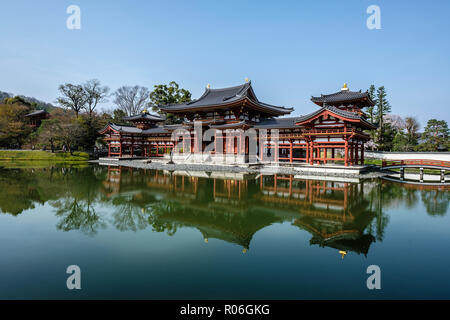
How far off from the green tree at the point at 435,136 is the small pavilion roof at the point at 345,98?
14835mm

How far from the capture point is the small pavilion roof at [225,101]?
25.5 metres

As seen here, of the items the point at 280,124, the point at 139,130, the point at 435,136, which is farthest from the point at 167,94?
the point at 435,136

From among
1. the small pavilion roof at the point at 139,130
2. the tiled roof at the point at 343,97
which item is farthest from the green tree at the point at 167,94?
the tiled roof at the point at 343,97

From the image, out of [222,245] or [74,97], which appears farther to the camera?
[74,97]

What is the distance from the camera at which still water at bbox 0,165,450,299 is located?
391cm

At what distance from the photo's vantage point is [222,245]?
562cm

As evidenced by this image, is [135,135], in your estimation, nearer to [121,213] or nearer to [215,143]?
[215,143]

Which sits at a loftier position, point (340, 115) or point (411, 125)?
point (411, 125)

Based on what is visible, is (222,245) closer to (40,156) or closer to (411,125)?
(40,156)

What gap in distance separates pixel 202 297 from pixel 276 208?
5688mm

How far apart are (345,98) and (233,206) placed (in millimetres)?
18480

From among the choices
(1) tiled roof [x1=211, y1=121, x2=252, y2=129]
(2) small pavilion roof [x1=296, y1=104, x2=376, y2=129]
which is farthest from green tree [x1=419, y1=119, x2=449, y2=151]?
(1) tiled roof [x1=211, y1=121, x2=252, y2=129]

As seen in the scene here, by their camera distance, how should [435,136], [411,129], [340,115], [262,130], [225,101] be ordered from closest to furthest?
[340,115] < [262,130] < [225,101] < [435,136] < [411,129]

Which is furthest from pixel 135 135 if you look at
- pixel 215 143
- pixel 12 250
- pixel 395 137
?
pixel 395 137
